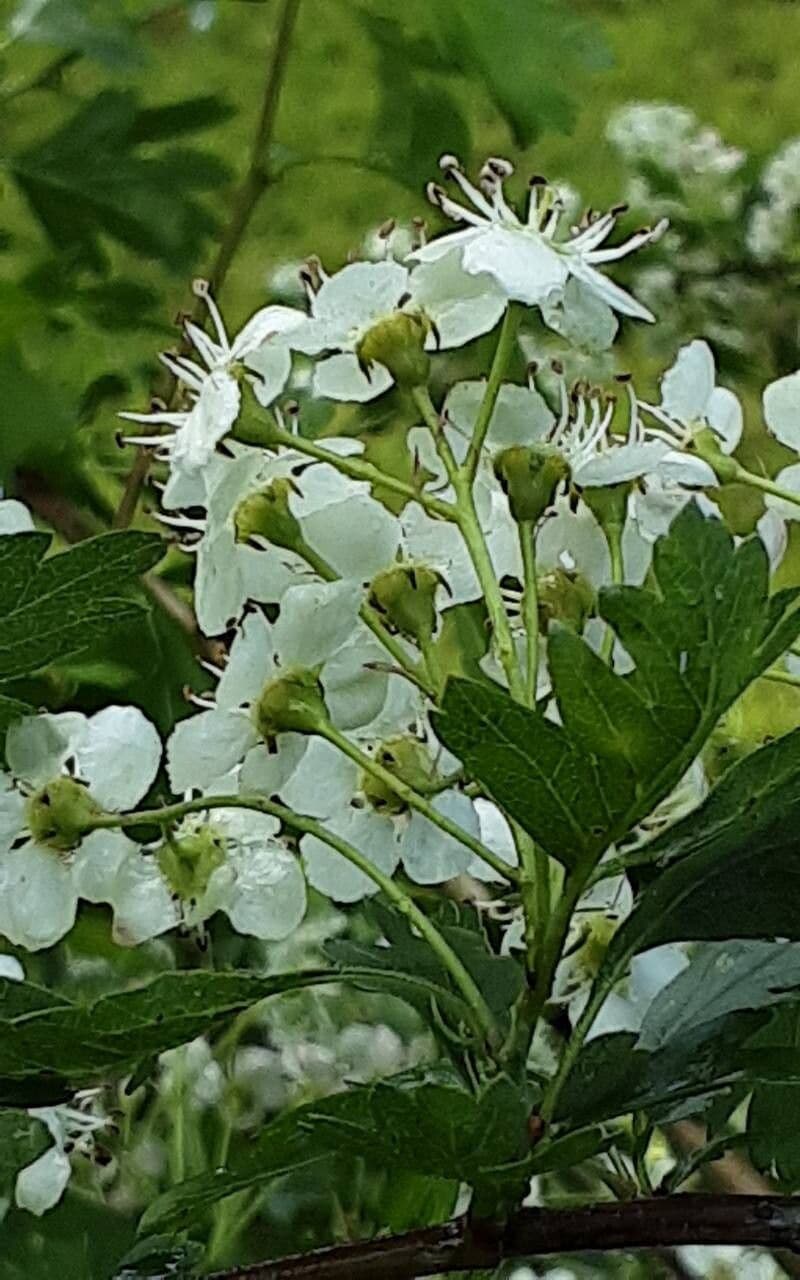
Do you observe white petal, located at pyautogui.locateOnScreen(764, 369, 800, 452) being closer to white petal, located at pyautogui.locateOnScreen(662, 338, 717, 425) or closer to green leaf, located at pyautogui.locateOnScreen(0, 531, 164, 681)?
white petal, located at pyautogui.locateOnScreen(662, 338, 717, 425)

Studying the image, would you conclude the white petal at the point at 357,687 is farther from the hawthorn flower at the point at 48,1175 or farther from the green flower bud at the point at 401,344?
the hawthorn flower at the point at 48,1175

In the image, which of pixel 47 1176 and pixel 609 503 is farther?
pixel 47 1176

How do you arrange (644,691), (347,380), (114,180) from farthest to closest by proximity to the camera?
(114,180) < (347,380) < (644,691)

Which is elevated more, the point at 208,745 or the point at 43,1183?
the point at 208,745

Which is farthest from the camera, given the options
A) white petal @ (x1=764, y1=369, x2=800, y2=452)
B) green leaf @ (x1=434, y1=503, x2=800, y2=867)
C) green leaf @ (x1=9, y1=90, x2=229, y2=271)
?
green leaf @ (x1=9, y1=90, x2=229, y2=271)

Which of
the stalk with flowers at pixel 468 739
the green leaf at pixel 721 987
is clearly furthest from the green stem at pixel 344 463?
the green leaf at pixel 721 987

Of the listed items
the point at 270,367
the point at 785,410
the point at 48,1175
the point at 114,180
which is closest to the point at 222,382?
the point at 270,367

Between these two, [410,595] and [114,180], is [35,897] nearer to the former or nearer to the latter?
[410,595]

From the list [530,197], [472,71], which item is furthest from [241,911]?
[472,71]

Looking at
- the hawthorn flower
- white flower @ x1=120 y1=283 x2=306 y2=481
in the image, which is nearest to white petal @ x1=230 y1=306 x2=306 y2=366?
white flower @ x1=120 y1=283 x2=306 y2=481
